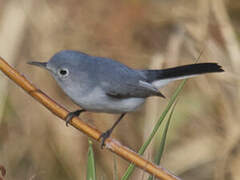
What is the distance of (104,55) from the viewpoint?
4379mm

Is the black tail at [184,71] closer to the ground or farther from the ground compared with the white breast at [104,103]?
farther from the ground

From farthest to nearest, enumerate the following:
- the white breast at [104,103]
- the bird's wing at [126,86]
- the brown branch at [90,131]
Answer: the bird's wing at [126,86]
the white breast at [104,103]
the brown branch at [90,131]

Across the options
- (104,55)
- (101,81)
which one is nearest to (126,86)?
(101,81)

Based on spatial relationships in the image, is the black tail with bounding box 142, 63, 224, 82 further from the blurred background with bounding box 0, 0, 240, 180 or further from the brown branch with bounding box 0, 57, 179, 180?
the blurred background with bounding box 0, 0, 240, 180

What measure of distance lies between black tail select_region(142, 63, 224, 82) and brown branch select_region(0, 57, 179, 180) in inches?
34.7

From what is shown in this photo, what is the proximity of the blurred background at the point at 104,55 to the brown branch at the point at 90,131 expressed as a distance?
2.23 metres

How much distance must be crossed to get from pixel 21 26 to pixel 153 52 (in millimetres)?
1354

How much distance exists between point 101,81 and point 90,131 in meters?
0.63

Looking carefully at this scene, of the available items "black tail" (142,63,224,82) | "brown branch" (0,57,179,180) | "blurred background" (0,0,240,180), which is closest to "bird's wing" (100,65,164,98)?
"black tail" (142,63,224,82)

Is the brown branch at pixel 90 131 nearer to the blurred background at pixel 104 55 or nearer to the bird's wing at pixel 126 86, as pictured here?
the bird's wing at pixel 126 86

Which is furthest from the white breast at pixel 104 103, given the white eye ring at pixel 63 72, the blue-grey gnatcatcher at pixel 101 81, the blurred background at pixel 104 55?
the blurred background at pixel 104 55

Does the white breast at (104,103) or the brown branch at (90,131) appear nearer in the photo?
the brown branch at (90,131)

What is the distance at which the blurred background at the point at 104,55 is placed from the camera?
4.17 metres

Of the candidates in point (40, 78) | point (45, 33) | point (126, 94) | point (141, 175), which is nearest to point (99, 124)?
point (40, 78)
